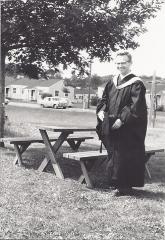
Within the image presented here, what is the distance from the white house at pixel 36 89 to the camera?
79500 mm

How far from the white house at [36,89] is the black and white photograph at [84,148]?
66.6 metres

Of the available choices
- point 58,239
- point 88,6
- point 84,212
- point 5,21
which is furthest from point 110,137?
point 5,21

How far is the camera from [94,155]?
677 cm

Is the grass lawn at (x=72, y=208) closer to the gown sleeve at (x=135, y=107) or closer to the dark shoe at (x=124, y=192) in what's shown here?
the dark shoe at (x=124, y=192)

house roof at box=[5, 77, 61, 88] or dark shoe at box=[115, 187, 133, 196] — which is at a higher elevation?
house roof at box=[5, 77, 61, 88]

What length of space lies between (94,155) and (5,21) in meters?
3.51

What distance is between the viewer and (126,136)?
6.08 metres

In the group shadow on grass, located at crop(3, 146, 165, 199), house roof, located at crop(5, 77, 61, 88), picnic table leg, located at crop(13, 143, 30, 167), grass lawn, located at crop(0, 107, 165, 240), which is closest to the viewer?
grass lawn, located at crop(0, 107, 165, 240)

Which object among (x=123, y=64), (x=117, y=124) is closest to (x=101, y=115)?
(x=117, y=124)

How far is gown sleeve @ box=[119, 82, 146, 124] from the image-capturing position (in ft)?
19.3

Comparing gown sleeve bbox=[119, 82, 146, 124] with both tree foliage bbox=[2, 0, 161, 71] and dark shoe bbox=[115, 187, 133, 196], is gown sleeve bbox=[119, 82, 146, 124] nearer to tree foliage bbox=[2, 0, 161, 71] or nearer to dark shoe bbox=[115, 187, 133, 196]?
dark shoe bbox=[115, 187, 133, 196]

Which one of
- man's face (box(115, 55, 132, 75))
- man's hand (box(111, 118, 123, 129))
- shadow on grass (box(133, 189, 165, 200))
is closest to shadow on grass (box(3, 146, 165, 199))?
shadow on grass (box(133, 189, 165, 200))

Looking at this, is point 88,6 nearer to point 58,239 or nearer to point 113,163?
point 113,163

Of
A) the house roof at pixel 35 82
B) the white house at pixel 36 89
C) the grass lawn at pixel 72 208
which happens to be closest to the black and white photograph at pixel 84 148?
the grass lawn at pixel 72 208
